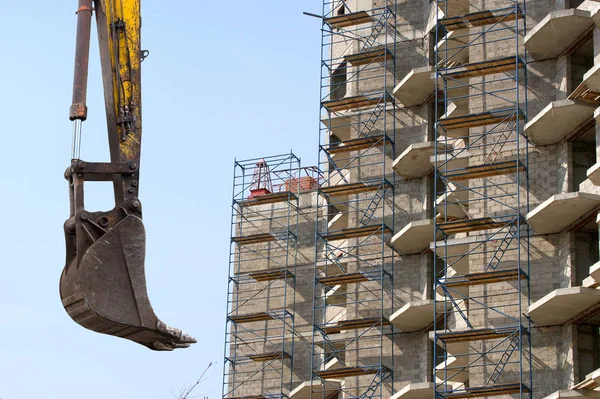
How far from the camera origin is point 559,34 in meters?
46.2

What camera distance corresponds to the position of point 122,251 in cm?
2208

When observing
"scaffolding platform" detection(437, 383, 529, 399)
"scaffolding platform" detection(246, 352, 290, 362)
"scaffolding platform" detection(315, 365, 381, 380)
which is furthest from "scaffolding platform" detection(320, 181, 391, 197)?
"scaffolding platform" detection(437, 383, 529, 399)

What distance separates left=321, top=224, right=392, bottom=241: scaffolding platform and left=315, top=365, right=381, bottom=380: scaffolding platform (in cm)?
498

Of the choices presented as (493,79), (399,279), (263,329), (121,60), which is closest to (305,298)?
(263,329)

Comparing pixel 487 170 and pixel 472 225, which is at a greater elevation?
pixel 487 170

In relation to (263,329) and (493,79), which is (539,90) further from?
(263,329)

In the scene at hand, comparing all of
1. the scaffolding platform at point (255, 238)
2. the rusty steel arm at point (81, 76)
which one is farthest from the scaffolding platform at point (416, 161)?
the rusty steel arm at point (81, 76)

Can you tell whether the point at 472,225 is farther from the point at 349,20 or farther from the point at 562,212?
the point at 349,20

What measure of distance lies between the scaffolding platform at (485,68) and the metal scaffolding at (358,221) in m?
5.56

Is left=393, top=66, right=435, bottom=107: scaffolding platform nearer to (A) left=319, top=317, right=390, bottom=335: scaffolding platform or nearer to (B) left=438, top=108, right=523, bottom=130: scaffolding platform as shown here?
(B) left=438, top=108, right=523, bottom=130: scaffolding platform

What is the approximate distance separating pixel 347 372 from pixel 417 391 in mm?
4122

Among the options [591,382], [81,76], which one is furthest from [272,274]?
[81,76]

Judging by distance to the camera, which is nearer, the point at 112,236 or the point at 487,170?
the point at 112,236

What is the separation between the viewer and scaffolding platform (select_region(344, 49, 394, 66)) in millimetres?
56125
